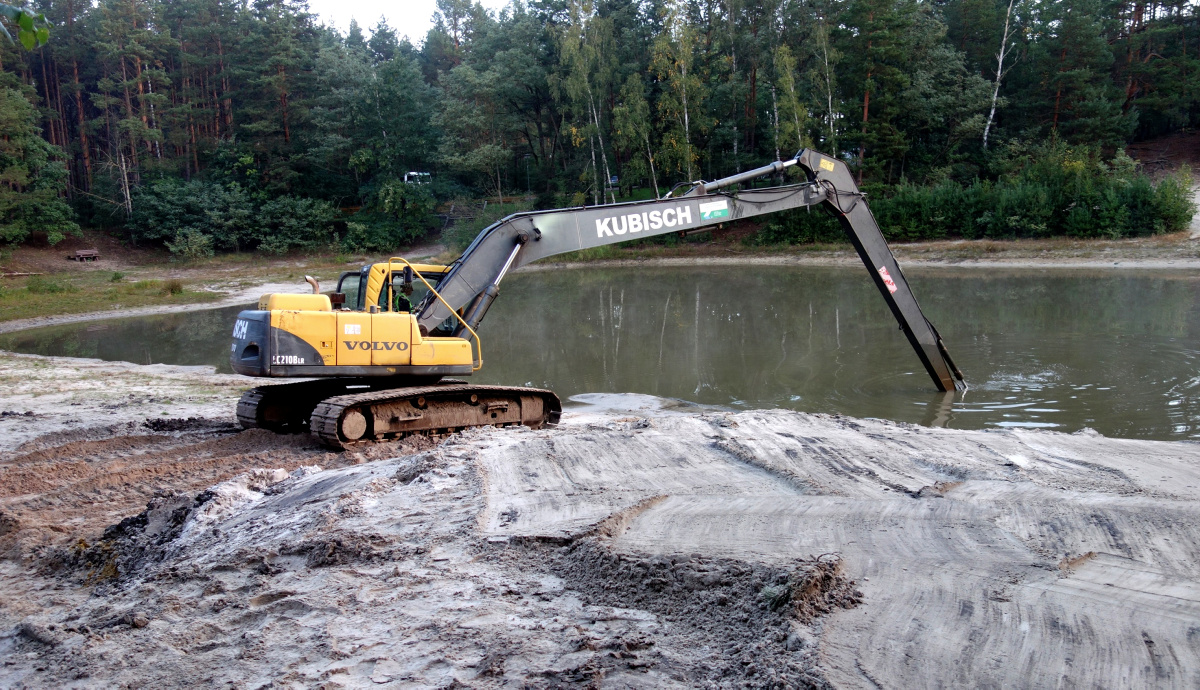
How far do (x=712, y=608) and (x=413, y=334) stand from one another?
5.56 metres

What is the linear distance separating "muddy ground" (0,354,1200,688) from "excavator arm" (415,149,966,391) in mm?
2240

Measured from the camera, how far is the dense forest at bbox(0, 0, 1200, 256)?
129 feet

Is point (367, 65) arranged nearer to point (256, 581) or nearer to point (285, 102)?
point (285, 102)

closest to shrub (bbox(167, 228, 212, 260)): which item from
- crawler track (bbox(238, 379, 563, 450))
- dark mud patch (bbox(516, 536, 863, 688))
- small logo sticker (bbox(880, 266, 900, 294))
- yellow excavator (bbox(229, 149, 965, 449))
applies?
yellow excavator (bbox(229, 149, 965, 449))

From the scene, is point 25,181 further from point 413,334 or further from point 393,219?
point 413,334

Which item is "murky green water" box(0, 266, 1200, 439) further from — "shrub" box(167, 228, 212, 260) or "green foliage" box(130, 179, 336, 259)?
"green foliage" box(130, 179, 336, 259)

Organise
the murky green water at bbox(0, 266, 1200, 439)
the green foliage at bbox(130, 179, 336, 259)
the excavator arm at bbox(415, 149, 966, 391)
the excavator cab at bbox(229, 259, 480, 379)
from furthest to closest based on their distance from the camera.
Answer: the green foliage at bbox(130, 179, 336, 259), the murky green water at bbox(0, 266, 1200, 439), the excavator arm at bbox(415, 149, 966, 391), the excavator cab at bbox(229, 259, 480, 379)

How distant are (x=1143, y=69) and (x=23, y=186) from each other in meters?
61.1

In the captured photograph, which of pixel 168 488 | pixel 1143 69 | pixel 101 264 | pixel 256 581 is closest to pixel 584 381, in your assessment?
pixel 168 488

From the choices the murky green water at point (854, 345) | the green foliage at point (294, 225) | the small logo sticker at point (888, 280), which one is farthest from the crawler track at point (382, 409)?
the green foliage at point (294, 225)

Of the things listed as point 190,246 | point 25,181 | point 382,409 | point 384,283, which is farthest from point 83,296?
point 382,409

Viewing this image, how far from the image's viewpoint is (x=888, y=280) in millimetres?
11234

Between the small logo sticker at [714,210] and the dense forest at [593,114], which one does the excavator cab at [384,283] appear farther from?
the dense forest at [593,114]

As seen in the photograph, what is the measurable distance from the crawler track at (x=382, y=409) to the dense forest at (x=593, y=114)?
99.5ft
